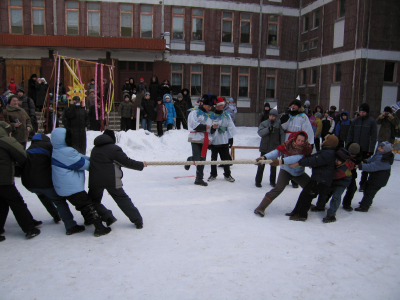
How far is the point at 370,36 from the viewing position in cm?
1683

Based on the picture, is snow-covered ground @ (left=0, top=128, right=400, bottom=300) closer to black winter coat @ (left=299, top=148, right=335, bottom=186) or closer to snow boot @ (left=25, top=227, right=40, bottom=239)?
snow boot @ (left=25, top=227, right=40, bottom=239)

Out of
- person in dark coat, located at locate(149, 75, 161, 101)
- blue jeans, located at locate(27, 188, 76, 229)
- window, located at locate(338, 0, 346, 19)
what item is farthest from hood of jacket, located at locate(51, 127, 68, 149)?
window, located at locate(338, 0, 346, 19)

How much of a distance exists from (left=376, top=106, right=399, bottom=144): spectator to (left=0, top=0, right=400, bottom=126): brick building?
29.5 feet

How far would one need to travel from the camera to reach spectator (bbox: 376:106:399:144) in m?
8.94

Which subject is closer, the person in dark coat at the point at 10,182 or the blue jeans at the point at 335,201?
the person in dark coat at the point at 10,182

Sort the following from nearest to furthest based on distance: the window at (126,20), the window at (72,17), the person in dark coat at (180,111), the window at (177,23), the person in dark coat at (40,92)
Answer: the person in dark coat at (180,111) → the person in dark coat at (40,92) → the window at (72,17) → the window at (126,20) → the window at (177,23)

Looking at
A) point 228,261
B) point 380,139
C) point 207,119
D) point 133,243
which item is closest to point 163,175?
point 207,119

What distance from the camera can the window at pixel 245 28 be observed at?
71.0 feet

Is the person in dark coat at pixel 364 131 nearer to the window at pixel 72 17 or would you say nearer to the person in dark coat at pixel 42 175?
the person in dark coat at pixel 42 175

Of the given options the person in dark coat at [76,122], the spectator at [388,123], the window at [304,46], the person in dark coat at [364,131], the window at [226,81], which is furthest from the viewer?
the window at [304,46]

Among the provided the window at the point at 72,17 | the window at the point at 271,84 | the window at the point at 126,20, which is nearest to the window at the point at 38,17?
the window at the point at 72,17

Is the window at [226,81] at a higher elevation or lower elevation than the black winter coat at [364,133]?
higher

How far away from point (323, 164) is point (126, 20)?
1803cm

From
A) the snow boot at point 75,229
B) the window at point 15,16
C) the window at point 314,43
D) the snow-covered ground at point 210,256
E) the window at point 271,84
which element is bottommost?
the snow-covered ground at point 210,256
